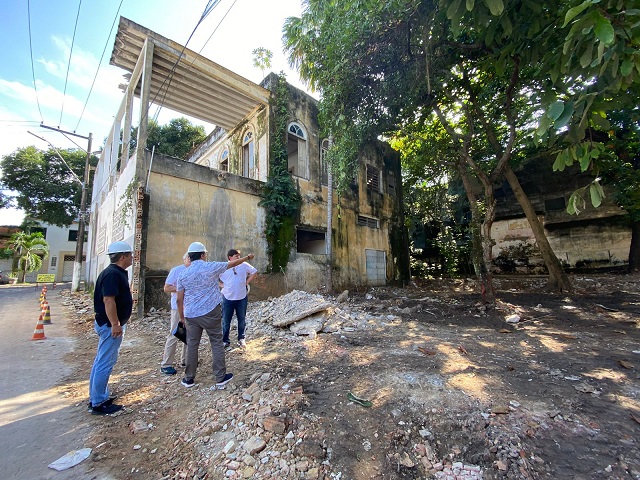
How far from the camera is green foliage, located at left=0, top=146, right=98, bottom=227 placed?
67.2 feet

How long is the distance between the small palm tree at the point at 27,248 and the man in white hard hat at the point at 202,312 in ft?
95.4

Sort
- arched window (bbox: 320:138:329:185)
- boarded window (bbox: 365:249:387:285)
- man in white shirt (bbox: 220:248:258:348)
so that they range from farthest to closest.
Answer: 1. boarded window (bbox: 365:249:387:285)
2. arched window (bbox: 320:138:329:185)
3. man in white shirt (bbox: 220:248:258:348)

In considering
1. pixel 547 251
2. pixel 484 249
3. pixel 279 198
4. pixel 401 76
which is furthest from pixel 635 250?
pixel 279 198

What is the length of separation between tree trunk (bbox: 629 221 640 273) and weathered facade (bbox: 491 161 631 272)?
34.6 inches

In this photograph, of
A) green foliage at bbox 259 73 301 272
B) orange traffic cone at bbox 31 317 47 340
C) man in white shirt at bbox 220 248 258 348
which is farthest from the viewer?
green foliage at bbox 259 73 301 272

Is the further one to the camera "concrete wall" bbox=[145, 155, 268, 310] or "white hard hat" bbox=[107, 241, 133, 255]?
"concrete wall" bbox=[145, 155, 268, 310]

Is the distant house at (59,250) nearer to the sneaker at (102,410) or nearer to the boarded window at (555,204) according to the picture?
the sneaker at (102,410)

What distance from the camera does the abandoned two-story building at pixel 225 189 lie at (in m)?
7.36

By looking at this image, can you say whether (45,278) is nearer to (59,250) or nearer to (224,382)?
(59,250)

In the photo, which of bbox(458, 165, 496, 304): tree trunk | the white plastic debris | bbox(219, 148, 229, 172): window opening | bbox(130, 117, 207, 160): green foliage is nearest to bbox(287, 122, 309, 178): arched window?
bbox(219, 148, 229, 172): window opening

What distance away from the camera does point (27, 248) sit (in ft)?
77.4

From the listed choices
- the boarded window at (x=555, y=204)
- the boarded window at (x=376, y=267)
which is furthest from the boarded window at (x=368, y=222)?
the boarded window at (x=555, y=204)

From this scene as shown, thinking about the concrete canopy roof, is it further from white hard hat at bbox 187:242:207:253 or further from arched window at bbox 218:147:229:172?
white hard hat at bbox 187:242:207:253

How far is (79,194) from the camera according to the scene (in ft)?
72.1
